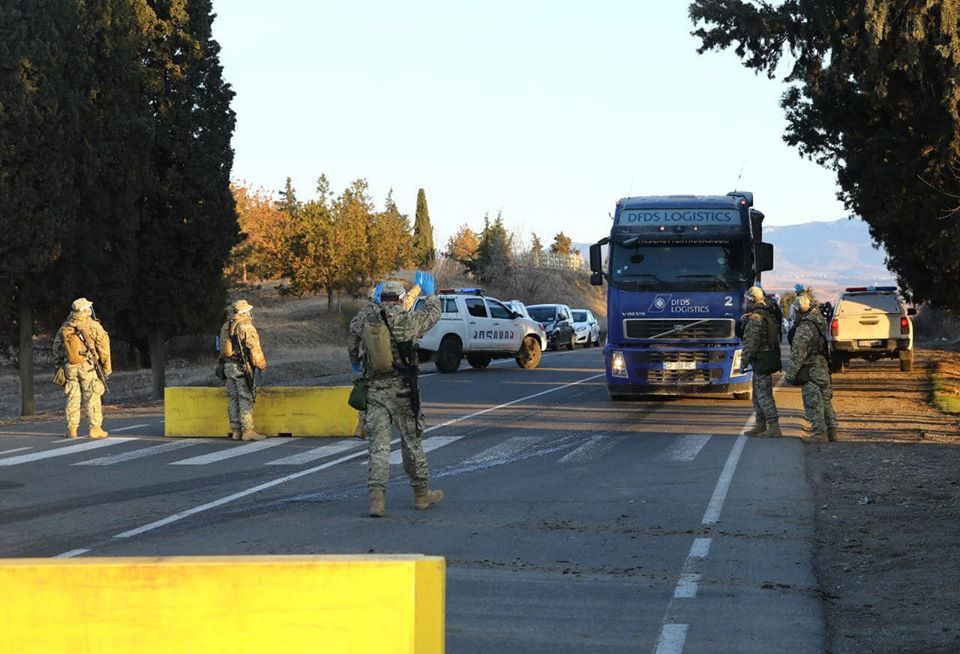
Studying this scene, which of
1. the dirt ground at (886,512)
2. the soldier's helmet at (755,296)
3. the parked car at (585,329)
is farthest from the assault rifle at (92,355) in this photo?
the parked car at (585,329)

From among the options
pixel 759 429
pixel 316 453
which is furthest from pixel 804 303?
pixel 316 453

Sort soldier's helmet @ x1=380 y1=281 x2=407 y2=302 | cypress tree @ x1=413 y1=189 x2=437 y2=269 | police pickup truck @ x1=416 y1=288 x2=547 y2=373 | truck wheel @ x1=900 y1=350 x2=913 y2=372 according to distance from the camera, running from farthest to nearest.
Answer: cypress tree @ x1=413 y1=189 x2=437 y2=269
police pickup truck @ x1=416 y1=288 x2=547 y2=373
truck wheel @ x1=900 y1=350 x2=913 y2=372
soldier's helmet @ x1=380 y1=281 x2=407 y2=302

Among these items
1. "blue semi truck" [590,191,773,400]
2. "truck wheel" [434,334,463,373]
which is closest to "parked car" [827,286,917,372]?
"truck wheel" [434,334,463,373]

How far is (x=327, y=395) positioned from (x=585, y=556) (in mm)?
9200

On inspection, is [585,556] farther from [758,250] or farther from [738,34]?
[738,34]

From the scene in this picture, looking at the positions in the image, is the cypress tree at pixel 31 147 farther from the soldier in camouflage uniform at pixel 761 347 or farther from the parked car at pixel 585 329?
the parked car at pixel 585 329

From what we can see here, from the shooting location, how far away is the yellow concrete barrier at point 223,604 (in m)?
4.60

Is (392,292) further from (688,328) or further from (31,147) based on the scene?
(31,147)

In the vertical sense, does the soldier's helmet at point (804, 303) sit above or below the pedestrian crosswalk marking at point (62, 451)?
above

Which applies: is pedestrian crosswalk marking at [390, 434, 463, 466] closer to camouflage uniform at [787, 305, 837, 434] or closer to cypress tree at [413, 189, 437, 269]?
camouflage uniform at [787, 305, 837, 434]

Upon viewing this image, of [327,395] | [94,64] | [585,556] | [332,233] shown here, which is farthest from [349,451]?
[332,233]

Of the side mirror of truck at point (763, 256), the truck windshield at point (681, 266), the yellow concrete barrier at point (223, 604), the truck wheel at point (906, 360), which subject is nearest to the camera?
the yellow concrete barrier at point (223, 604)

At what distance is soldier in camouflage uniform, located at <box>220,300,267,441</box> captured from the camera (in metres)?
16.9

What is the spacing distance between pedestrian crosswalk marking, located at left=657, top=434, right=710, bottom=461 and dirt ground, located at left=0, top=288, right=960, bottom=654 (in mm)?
1367
